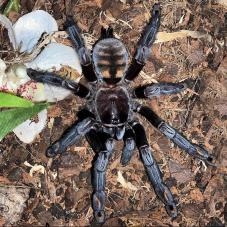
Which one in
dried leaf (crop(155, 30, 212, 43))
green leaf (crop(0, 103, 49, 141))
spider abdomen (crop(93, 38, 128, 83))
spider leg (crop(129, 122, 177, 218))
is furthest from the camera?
dried leaf (crop(155, 30, 212, 43))

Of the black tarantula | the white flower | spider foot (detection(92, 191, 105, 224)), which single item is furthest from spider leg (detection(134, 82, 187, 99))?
spider foot (detection(92, 191, 105, 224))

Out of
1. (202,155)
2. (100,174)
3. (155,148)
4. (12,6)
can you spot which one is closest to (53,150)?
(100,174)

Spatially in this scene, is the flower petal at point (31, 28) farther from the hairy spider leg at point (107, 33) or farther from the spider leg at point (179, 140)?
the spider leg at point (179, 140)

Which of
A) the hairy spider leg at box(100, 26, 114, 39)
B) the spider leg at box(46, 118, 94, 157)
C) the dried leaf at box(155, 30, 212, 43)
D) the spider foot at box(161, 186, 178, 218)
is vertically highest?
the hairy spider leg at box(100, 26, 114, 39)

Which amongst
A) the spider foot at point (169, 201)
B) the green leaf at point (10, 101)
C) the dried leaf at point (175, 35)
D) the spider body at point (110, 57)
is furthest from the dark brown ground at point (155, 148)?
the green leaf at point (10, 101)

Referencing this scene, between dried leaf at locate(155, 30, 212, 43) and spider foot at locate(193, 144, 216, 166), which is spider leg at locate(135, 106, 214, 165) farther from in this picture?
dried leaf at locate(155, 30, 212, 43)

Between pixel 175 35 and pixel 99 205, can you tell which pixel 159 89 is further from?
pixel 99 205

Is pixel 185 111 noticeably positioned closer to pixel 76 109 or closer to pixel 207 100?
pixel 207 100
